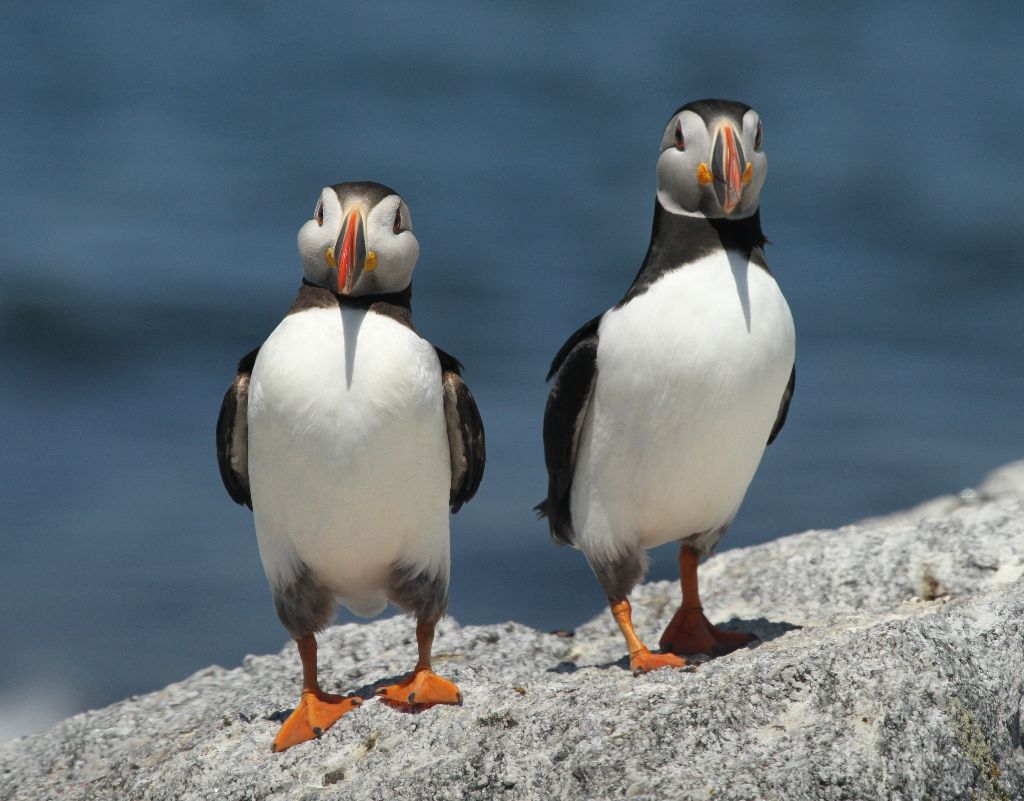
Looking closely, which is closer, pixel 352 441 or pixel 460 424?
pixel 352 441

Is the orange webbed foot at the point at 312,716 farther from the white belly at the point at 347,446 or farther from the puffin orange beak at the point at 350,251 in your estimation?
the puffin orange beak at the point at 350,251

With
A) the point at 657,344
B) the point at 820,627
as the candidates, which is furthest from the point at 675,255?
the point at 820,627

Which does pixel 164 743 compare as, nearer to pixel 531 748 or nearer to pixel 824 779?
pixel 531 748

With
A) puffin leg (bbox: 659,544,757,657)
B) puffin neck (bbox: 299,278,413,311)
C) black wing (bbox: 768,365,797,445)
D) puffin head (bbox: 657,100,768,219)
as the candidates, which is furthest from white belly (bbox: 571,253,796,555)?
puffin neck (bbox: 299,278,413,311)

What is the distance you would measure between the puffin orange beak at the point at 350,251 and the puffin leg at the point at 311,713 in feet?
5.93

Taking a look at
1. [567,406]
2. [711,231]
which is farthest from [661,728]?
[711,231]

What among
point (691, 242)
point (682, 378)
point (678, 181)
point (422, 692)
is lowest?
point (422, 692)

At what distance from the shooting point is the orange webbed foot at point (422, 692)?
6176mm

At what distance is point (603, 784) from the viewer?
511 centimetres

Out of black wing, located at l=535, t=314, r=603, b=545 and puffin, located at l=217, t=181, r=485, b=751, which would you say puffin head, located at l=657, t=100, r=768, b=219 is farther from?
puffin, located at l=217, t=181, r=485, b=751

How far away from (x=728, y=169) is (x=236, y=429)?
2540 millimetres

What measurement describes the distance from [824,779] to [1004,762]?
31.9 inches

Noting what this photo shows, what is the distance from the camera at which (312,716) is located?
6.28 meters

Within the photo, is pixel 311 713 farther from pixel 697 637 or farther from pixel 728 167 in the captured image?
pixel 728 167
